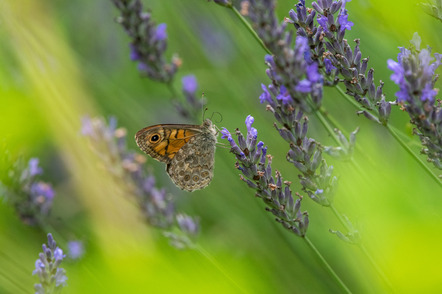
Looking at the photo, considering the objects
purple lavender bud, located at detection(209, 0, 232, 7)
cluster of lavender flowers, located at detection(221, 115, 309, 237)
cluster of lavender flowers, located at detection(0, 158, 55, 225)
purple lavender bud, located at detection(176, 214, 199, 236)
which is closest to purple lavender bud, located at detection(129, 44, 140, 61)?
cluster of lavender flowers, located at detection(0, 158, 55, 225)

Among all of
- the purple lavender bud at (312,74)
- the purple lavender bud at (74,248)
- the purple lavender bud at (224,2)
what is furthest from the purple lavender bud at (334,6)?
the purple lavender bud at (74,248)

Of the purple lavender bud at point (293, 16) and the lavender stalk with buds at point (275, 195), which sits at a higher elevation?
the purple lavender bud at point (293, 16)

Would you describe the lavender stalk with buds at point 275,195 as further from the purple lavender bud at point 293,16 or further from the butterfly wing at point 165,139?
the butterfly wing at point 165,139

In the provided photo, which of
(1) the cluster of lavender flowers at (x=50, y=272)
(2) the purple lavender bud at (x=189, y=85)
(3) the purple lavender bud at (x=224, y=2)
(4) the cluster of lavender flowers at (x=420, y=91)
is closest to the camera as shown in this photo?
(4) the cluster of lavender flowers at (x=420, y=91)

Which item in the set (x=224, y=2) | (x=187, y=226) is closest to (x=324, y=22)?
(x=224, y=2)

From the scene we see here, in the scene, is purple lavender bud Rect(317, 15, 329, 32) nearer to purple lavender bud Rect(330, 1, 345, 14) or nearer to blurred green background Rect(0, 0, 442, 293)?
purple lavender bud Rect(330, 1, 345, 14)
